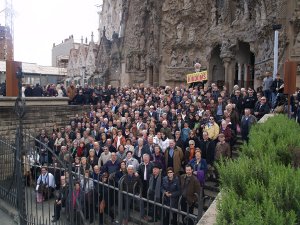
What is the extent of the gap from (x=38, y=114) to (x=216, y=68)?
13.7 m

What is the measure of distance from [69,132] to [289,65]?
8884 millimetres

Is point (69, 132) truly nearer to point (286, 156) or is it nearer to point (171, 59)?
point (286, 156)

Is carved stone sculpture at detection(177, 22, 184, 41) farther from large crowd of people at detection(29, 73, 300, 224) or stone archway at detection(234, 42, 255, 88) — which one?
large crowd of people at detection(29, 73, 300, 224)

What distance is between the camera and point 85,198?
6121 mm

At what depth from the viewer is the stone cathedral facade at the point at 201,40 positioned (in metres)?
17.9

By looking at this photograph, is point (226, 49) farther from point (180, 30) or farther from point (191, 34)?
point (180, 30)

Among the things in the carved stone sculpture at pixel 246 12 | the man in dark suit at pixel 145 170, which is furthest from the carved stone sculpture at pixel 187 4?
the man in dark suit at pixel 145 170

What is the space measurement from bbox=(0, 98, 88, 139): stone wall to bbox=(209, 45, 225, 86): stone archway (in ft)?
34.2

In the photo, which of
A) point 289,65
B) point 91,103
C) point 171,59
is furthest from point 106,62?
point 289,65

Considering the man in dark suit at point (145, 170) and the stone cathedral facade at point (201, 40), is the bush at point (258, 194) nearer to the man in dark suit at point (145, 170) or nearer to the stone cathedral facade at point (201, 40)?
the man in dark suit at point (145, 170)

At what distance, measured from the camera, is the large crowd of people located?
6.56 meters

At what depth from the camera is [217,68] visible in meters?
24.5

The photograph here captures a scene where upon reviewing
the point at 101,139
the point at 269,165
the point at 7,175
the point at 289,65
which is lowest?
the point at 7,175

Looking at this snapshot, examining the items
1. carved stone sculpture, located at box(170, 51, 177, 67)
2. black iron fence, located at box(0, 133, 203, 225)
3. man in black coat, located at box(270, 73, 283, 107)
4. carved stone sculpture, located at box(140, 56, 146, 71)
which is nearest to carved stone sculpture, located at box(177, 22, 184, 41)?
carved stone sculpture, located at box(170, 51, 177, 67)
